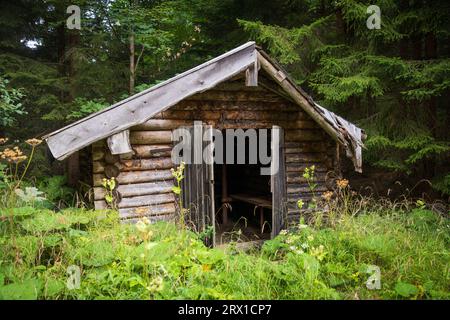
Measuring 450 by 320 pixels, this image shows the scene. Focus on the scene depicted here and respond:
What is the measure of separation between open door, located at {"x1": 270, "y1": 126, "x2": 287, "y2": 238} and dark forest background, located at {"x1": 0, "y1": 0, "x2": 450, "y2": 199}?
9.20 ft

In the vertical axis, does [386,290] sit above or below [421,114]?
below

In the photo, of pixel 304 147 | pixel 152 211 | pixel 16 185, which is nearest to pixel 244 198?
pixel 304 147

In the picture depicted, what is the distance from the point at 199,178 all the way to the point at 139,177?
3.37ft

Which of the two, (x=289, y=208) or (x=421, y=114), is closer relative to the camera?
(x=289, y=208)

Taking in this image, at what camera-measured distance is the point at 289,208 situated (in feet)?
24.0

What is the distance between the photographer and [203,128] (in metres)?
6.21

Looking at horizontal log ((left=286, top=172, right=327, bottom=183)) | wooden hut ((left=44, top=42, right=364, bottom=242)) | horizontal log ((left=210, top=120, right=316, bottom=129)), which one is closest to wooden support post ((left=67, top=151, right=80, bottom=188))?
wooden hut ((left=44, top=42, right=364, bottom=242))

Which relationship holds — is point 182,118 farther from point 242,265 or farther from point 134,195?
point 242,265

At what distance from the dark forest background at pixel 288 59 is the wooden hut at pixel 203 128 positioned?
207cm

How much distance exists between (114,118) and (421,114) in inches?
302

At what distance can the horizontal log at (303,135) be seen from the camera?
735cm

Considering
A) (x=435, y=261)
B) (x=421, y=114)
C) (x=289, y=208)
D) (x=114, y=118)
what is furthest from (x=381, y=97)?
(x=114, y=118)

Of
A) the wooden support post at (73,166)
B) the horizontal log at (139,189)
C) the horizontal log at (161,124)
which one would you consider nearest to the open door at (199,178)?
the horizontal log at (161,124)
